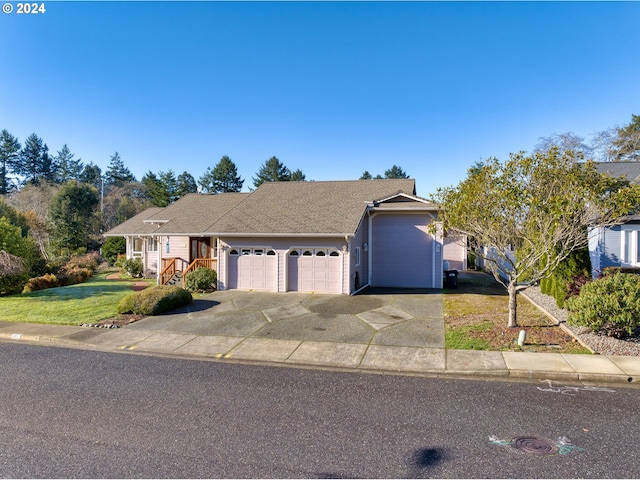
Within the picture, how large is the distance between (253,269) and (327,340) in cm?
846

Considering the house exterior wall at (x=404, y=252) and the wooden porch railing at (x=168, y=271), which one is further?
the wooden porch railing at (x=168, y=271)

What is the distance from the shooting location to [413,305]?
13.4 metres

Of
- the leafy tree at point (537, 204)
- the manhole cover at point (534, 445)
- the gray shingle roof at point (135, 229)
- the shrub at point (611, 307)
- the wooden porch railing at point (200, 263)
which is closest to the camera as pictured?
the manhole cover at point (534, 445)

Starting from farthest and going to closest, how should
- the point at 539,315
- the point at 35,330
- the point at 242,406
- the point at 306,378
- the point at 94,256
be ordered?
the point at 94,256, the point at 539,315, the point at 35,330, the point at 306,378, the point at 242,406

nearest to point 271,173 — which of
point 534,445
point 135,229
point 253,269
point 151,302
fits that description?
point 135,229

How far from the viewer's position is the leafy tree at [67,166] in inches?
2483

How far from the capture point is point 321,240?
52.0 ft

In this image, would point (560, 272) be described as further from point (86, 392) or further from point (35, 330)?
point (35, 330)

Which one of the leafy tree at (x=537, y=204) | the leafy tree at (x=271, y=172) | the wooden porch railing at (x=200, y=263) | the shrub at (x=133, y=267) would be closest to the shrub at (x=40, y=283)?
the shrub at (x=133, y=267)

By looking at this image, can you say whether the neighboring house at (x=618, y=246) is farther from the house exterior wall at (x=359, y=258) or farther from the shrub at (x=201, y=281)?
the shrub at (x=201, y=281)

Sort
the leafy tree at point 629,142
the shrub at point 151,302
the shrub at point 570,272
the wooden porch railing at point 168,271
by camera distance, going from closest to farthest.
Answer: the shrub at point 570,272 → the shrub at point 151,302 → the wooden porch railing at point 168,271 → the leafy tree at point 629,142

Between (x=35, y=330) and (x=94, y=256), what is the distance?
2122 centimetres

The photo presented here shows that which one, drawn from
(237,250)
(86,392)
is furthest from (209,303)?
(86,392)

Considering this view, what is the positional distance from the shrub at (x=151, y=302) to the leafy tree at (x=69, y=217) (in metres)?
23.7
